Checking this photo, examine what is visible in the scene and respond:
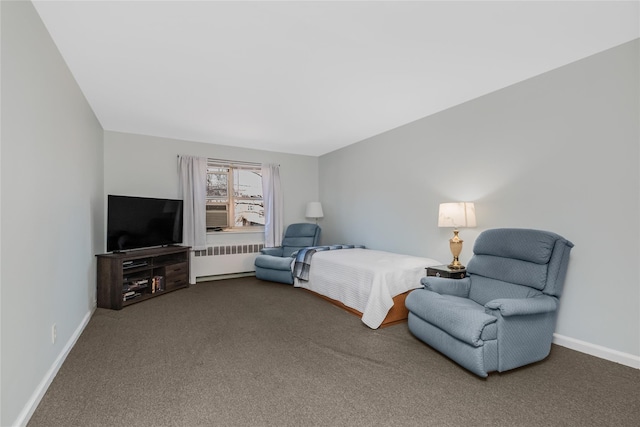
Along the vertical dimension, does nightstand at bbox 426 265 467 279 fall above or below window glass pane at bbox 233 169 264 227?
below

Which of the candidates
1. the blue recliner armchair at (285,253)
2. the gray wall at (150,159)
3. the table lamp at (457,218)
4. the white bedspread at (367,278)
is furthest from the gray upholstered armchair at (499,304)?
the gray wall at (150,159)

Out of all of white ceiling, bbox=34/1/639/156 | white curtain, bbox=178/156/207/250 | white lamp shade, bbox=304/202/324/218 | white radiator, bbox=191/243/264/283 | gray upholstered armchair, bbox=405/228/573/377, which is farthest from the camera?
white lamp shade, bbox=304/202/324/218

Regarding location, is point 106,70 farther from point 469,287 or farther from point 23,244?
point 469,287

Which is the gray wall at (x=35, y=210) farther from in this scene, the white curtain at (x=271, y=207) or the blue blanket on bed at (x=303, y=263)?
the white curtain at (x=271, y=207)

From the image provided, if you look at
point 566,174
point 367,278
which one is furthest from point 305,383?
point 566,174

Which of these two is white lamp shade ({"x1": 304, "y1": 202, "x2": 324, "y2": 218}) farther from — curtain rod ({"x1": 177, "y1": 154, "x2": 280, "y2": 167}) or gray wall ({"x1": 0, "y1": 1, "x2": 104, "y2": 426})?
gray wall ({"x1": 0, "y1": 1, "x2": 104, "y2": 426})

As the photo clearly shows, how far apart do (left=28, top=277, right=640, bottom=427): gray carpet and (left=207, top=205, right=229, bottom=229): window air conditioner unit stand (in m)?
2.47

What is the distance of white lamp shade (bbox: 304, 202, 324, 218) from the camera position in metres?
5.90

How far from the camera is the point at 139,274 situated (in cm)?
421

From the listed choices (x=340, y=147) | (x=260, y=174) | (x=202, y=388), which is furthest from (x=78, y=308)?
(x=340, y=147)

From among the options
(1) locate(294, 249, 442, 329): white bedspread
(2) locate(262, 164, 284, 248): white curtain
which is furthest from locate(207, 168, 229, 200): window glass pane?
(1) locate(294, 249, 442, 329): white bedspread

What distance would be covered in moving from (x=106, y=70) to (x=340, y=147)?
12.4ft

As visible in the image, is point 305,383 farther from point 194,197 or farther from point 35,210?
point 194,197

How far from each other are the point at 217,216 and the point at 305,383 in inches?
157
